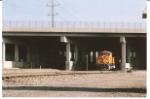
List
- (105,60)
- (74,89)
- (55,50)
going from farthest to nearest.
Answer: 1. (55,50)
2. (105,60)
3. (74,89)

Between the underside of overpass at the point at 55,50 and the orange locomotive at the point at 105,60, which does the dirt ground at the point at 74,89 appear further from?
the underside of overpass at the point at 55,50

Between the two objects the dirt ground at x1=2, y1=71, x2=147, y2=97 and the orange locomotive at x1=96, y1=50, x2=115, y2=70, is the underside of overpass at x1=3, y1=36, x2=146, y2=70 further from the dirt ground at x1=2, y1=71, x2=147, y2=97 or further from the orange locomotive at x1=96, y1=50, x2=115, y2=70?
the dirt ground at x1=2, y1=71, x2=147, y2=97

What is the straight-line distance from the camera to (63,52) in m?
61.6

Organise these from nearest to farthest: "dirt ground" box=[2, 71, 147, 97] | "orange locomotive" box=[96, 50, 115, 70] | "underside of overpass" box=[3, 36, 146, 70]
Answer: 1. "dirt ground" box=[2, 71, 147, 97]
2. "orange locomotive" box=[96, 50, 115, 70]
3. "underside of overpass" box=[3, 36, 146, 70]

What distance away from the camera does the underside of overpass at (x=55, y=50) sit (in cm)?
4975

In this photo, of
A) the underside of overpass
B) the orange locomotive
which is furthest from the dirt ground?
the underside of overpass

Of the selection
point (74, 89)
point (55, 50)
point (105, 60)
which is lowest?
point (74, 89)

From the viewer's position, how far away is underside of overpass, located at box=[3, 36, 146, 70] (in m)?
49.8

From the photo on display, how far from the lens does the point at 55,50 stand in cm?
6122

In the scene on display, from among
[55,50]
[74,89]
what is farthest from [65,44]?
[74,89]

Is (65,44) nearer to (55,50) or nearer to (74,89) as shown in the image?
(55,50)

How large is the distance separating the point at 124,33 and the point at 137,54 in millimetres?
13027

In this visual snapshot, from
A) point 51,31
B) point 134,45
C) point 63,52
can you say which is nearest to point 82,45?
point 63,52

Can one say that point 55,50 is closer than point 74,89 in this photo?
No
